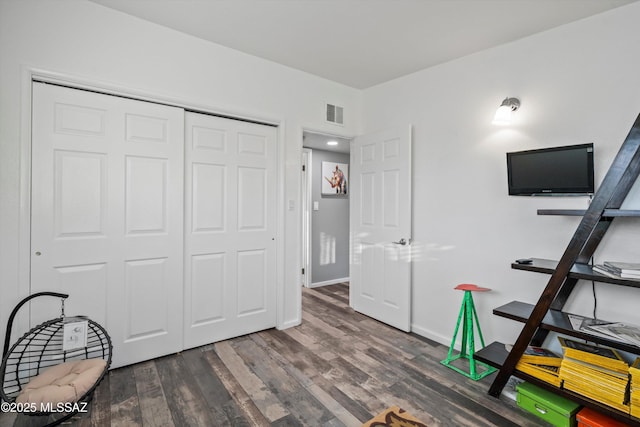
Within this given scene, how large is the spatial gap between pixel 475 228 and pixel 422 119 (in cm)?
115

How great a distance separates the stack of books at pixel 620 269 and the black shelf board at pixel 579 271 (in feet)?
0.08

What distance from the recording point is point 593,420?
1.72 metres

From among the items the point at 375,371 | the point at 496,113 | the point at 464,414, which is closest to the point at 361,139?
the point at 496,113

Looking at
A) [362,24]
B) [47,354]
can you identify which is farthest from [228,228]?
[362,24]

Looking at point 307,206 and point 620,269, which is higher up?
point 307,206

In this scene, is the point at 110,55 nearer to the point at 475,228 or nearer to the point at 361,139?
the point at 361,139

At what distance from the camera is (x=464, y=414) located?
1.92 meters

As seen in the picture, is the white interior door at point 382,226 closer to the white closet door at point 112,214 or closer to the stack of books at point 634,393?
the stack of books at point 634,393

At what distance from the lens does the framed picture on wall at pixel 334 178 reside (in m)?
4.91

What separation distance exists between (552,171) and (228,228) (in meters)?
2.54

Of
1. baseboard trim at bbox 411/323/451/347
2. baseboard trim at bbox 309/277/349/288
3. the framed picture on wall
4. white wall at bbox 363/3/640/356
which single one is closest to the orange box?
white wall at bbox 363/3/640/356

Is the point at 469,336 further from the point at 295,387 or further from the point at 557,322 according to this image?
the point at 295,387

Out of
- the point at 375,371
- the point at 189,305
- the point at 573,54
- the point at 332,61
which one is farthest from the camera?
the point at 332,61

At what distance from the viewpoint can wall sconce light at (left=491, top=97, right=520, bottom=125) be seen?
2385mm
